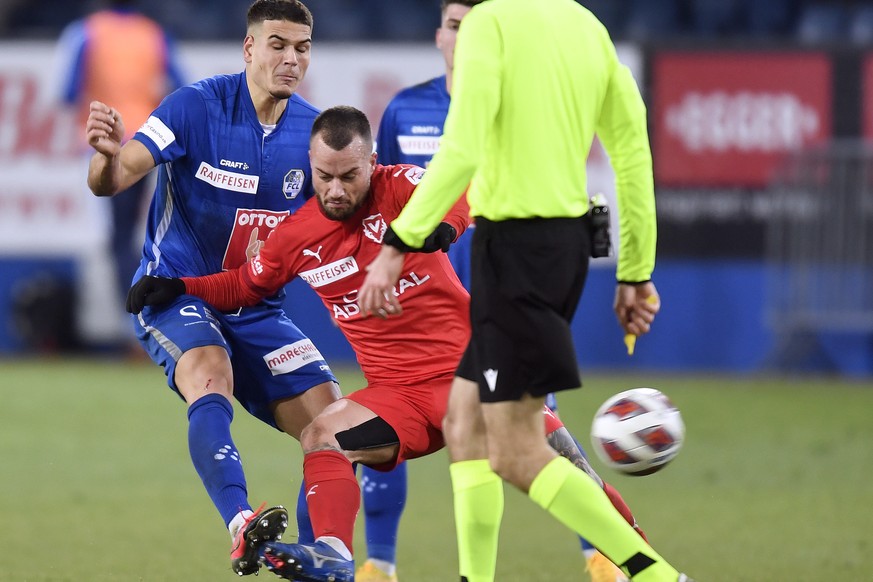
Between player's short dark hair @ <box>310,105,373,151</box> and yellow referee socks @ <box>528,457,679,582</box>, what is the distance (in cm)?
137

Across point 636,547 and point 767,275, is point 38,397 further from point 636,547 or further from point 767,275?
point 636,547

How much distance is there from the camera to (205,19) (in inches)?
573

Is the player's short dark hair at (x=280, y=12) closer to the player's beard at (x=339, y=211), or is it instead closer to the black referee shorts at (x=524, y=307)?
the player's beard at (x=339, y=211)

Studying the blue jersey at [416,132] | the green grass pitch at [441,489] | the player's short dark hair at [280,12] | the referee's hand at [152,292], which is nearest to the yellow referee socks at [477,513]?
the green grass pitch at [441,489]

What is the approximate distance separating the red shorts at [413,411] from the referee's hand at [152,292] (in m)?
0.82

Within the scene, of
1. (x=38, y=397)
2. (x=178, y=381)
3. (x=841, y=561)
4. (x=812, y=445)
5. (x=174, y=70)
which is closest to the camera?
(x=178, y=381)

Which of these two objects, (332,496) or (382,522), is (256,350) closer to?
(382,522)

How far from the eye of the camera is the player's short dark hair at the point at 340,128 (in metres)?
4.93

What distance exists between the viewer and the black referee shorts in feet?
13.9

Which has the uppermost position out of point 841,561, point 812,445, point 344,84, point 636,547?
point 344,84

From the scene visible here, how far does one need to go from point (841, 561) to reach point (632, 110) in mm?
2447

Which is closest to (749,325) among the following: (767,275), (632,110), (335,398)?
(767,275)

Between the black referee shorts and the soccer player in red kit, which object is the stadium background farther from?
the black referee shorts

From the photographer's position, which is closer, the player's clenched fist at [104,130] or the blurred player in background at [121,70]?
the player's clenched fist at [104,130]
